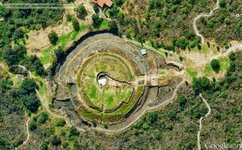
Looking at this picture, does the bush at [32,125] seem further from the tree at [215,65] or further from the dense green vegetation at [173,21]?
the tree at [215,65]

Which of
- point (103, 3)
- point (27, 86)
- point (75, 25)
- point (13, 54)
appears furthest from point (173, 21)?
point (13, 54)

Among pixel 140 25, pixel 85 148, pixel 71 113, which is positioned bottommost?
pixel 85 148

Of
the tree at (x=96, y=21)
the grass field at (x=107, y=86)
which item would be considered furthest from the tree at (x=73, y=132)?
the tree at (x=96, y=21)

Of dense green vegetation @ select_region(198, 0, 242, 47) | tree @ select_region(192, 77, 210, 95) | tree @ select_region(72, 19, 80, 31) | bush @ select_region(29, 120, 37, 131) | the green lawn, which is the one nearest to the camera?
dense green vegetation @ select_region(198, 0, 242, 47)

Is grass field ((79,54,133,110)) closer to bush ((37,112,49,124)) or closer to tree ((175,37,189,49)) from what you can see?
bush ((37,112,49,124))

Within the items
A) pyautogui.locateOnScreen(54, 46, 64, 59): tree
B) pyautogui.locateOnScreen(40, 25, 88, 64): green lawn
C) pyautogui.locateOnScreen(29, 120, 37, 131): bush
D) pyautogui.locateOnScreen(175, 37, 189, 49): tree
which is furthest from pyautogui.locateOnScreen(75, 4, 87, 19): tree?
pyautogui.locateOnScreen(29, 120, 37, 131): bush

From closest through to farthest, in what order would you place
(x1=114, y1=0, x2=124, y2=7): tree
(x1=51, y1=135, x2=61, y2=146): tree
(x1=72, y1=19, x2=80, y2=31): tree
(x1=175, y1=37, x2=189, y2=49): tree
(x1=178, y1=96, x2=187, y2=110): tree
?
(x1=178, y1=96, x2=187, y2=110): tree → (x1=175, y1=37, x2=189, y2=49): tree → (x1=51, y1=135, x2=61, y2=146): tree → (x1=114, y1=0, x2=124, y2=7): tree → (x1=72, y1=19, x2=80, y2=31): tree

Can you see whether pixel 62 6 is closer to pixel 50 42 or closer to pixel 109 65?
pixel 50 42

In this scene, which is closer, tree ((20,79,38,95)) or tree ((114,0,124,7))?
tree ((114,0,124,7))

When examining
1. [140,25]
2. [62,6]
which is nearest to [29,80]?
[62,6]
